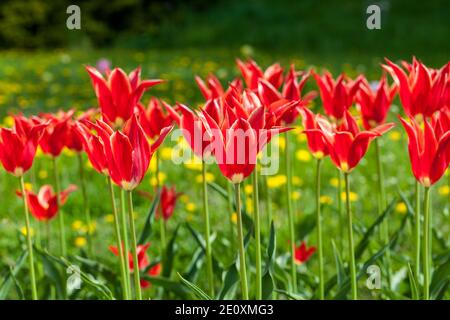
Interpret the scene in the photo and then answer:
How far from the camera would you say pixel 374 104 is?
168 centimetres

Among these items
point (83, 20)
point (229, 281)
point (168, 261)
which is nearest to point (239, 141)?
point (229, 281)

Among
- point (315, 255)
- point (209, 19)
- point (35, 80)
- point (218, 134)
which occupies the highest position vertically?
point (209, 19)

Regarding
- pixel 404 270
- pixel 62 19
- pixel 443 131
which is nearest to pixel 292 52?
pixel 62 19

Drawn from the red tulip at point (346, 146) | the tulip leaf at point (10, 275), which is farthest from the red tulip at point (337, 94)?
the tulip leaf at point (10, 275)

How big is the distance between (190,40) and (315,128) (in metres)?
8.29

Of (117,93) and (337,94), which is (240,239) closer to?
(117,93)

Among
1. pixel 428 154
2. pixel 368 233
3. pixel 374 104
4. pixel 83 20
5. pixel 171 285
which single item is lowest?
pixel 171 285

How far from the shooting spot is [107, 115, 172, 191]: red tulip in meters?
1.23

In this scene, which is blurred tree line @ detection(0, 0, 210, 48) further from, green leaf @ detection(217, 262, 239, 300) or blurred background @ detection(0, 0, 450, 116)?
green leaf @ detection(217, 262, 239, 300)

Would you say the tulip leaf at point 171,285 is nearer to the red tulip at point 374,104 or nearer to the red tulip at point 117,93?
the red tulip at point 117,93

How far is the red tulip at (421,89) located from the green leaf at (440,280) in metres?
0.35

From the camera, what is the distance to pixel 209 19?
10422 mm
